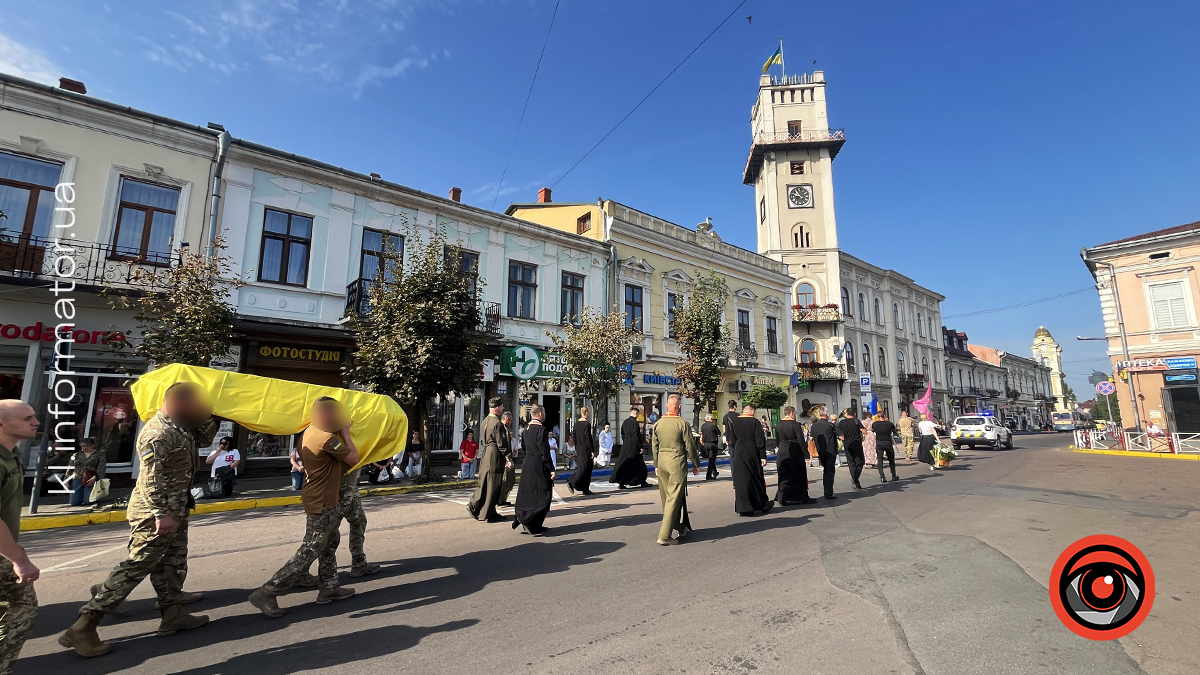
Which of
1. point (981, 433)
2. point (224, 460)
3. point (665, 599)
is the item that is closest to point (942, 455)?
point (981, 433)

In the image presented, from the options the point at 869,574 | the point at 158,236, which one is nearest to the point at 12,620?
the point at 869,574

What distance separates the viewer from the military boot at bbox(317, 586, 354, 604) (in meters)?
4.70

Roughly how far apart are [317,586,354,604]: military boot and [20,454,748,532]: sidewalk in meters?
3.38

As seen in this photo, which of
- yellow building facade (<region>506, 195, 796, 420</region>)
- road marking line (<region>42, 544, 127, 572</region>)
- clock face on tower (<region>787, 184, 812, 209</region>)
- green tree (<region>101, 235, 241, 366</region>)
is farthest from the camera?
clock face on tower (<region>787, 184, 812, 209</region>)

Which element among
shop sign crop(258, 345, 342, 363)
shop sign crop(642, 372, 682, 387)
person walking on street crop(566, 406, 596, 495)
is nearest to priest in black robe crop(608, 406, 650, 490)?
person walking on street crop(566, 406, 596, 495)

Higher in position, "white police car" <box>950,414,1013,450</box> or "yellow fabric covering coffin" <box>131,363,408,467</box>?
"yellow fabric covering coffin" <box>131,363,408,467</box>

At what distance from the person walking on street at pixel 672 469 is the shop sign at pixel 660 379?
50.7 feet

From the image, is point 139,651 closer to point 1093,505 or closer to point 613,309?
point 1093,505

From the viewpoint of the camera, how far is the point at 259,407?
5.16m

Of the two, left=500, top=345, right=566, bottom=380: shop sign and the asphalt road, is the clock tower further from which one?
the asphalt road

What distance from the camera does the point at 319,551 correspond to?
4695 mm

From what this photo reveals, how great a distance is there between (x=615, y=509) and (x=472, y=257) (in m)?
12.0

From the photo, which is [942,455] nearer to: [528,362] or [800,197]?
[528,362]

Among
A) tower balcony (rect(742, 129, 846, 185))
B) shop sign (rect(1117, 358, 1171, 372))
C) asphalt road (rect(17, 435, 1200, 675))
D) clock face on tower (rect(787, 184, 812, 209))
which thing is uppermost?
tower balcony (rect(742, 129, 846, 185))
